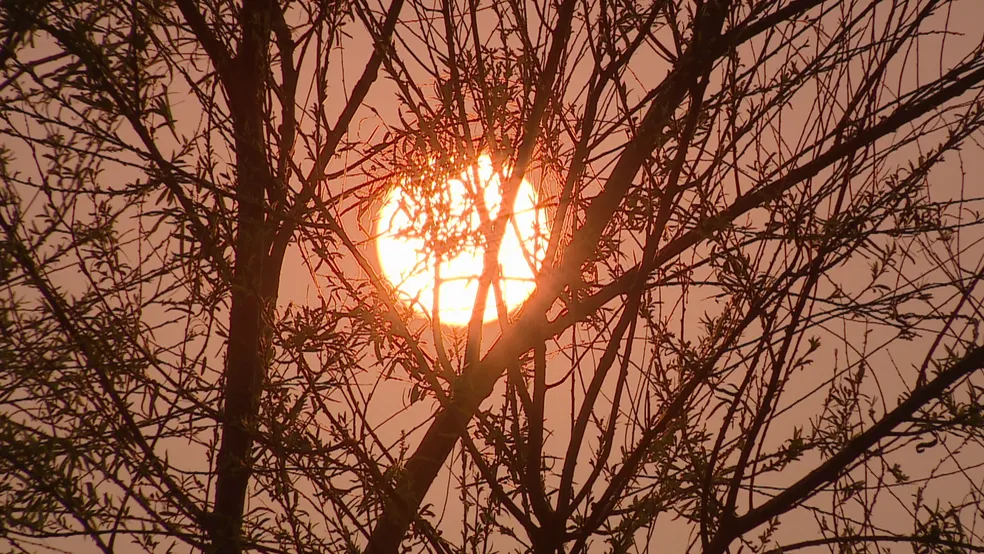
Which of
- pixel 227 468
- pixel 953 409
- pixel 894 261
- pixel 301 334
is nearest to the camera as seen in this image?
pixel 953 409

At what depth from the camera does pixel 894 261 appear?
308cm

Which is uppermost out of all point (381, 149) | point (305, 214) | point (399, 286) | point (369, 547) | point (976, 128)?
point (381, 149)

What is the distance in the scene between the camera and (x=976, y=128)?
9.50 ft

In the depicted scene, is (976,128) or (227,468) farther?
(227,468)

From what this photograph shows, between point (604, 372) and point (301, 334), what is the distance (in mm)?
1056

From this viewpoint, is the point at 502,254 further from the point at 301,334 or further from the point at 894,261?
the point at 894,261

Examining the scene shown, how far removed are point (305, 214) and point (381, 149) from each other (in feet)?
2.20

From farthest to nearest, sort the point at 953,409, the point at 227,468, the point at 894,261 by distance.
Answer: the point at 227,468, the point at 894,261, the point at 953,409

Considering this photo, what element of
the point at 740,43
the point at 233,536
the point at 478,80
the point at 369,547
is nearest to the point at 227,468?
the point at 233,536

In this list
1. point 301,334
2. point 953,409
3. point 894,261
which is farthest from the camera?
point 894,261

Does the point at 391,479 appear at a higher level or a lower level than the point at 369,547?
higher

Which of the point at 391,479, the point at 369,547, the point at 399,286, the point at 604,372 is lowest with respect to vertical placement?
the point at 369,547

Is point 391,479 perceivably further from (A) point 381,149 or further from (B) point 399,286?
(A) point 381,149

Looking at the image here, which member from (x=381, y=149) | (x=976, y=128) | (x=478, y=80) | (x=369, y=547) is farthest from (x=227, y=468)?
(x=976, y=128)
